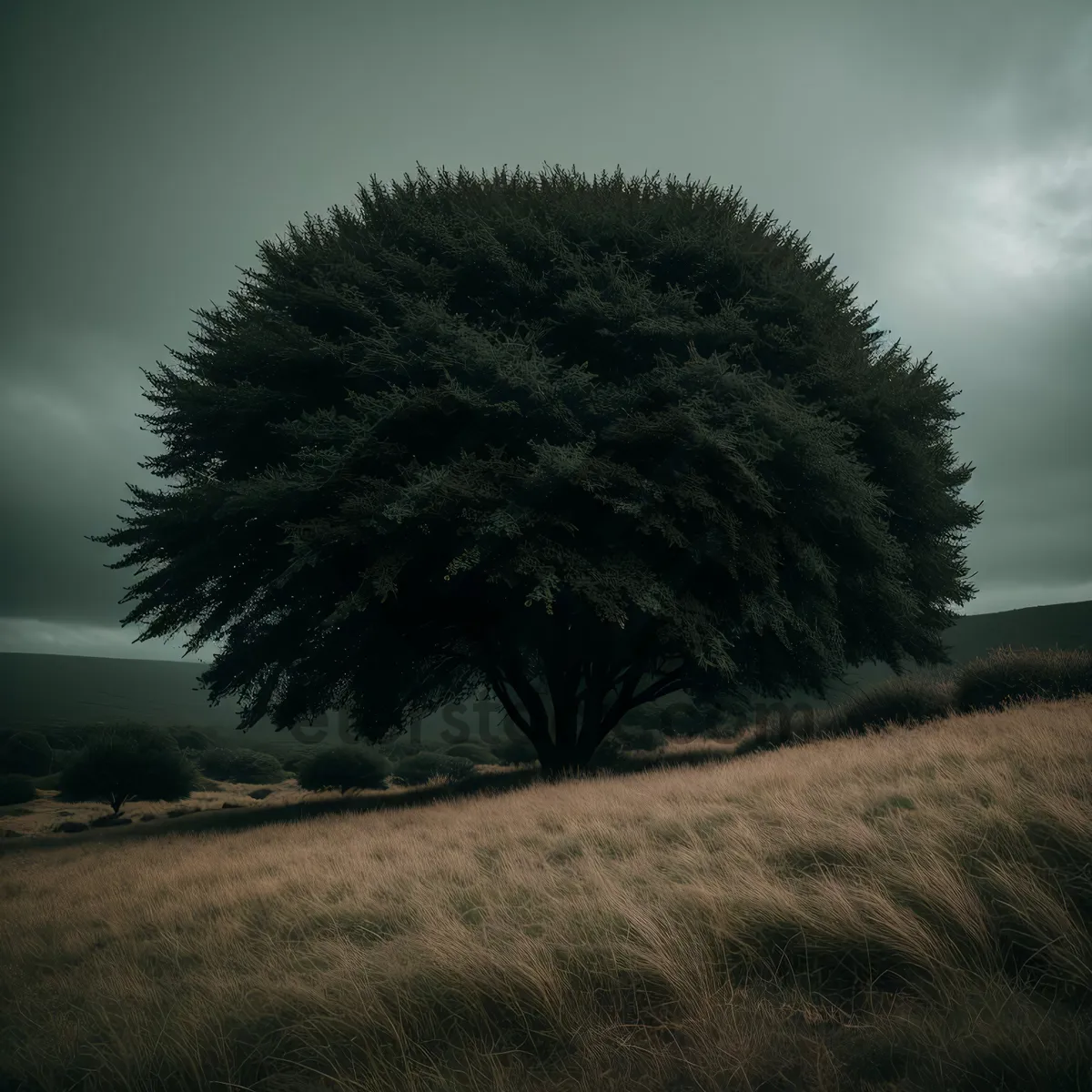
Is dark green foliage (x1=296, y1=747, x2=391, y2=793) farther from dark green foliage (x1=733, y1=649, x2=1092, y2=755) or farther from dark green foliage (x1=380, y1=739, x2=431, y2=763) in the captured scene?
dark green foliage (x1=733, y1=649, x2=1092, y2=755)

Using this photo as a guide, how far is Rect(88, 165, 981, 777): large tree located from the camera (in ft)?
39.0

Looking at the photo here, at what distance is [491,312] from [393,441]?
398 cm

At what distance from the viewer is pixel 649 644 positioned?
1519cm

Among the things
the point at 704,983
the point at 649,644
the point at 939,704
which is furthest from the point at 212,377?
the point at 939,704

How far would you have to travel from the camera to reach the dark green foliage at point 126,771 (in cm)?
3134

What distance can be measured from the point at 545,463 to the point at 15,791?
41.8 m

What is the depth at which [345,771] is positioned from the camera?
34.1 meters

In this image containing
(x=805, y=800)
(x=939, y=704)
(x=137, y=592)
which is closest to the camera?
(x=805, y=800)

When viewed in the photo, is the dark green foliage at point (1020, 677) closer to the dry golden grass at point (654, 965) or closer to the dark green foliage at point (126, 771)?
the dry golden grass at point (654, 965)

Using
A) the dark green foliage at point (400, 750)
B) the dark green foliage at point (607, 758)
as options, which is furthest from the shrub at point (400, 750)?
the dark green foliage at point (607, 758)

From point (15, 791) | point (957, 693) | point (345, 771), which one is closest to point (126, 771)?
point (345, 771)

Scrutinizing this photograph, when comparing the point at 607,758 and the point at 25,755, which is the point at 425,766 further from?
the point at 25,755

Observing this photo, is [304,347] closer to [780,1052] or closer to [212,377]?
[212,377]

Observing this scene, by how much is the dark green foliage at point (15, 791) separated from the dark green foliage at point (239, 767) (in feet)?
59.3
